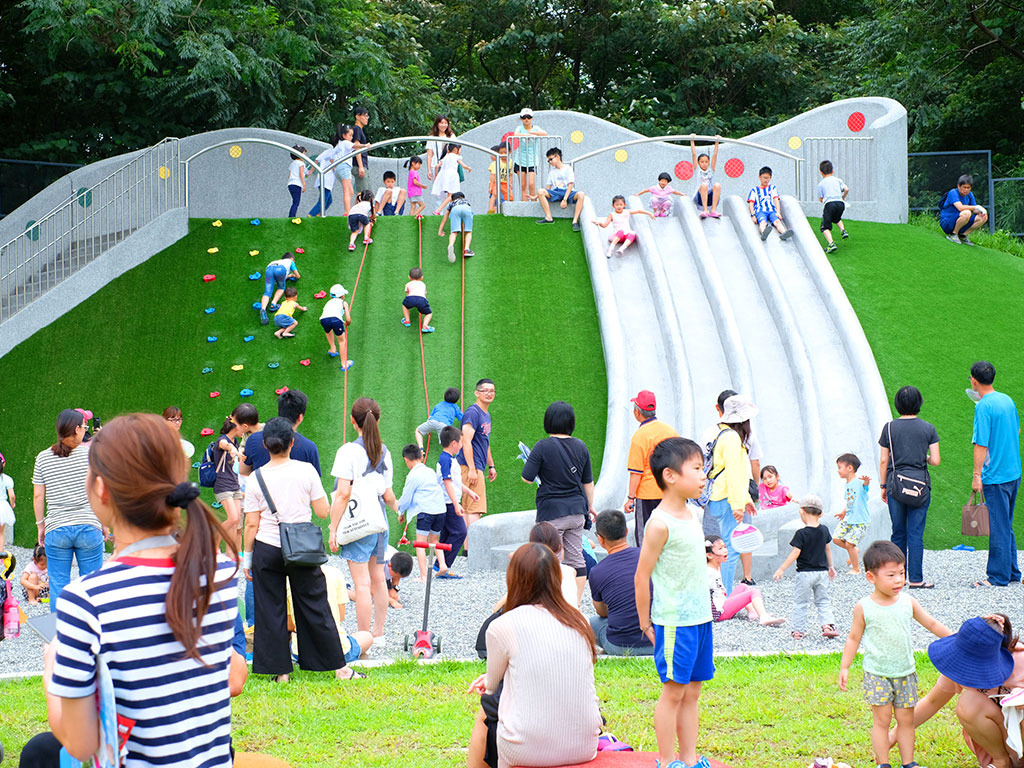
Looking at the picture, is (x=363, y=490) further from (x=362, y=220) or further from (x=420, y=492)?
(x=362, y=220)

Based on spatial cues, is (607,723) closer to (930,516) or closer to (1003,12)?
(930,516)

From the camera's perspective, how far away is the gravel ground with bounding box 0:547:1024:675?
24.4ft

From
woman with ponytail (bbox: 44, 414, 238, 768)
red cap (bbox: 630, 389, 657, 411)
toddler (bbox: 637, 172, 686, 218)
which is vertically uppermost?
toddler (bbox: 637, 172, 686, 218)

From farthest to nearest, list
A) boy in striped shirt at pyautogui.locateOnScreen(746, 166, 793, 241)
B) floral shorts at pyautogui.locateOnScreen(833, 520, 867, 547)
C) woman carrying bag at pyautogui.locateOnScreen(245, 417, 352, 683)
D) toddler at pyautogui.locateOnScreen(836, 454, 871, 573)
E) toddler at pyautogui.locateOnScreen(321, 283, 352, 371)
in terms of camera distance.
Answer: boy in striped shirt at pyautogui.locateOnScreen(746, 166, 793, 241), toddler at pyautogui.locateOnScreen(321, 283, 352, 371), floral shorts at pyautogui.locateOnScreen(833, 520, 867, 547), toddler at pyautogui.locateOnScreen(836, 454, 871, 573), woman carrying bag at pyautogui.locateOnScreen(245, 417, 352, 683)

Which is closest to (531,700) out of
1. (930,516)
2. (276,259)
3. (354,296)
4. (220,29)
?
(930,516)

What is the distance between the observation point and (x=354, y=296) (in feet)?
48.9

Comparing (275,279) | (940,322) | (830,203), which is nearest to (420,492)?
(275,279)

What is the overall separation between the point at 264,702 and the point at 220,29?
680 inches

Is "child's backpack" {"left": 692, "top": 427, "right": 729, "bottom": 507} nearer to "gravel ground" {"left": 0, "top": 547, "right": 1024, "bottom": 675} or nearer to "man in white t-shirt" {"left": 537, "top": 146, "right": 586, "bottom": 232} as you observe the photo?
"gravel ground" {"left": 0, "top": 547, "right": 1024, "bottom": 675}

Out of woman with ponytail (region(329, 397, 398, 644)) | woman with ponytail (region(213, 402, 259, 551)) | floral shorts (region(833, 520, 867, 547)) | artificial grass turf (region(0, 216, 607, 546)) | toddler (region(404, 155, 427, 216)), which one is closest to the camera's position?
woman with ponytail (region(329, 397, 398, 644))

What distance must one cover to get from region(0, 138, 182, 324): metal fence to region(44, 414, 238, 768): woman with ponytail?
13254mm

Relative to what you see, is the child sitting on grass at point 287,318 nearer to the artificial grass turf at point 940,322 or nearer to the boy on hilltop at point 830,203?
the artificial grass turf at point 940,322

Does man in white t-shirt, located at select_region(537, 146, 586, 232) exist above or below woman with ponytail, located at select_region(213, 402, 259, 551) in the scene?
above

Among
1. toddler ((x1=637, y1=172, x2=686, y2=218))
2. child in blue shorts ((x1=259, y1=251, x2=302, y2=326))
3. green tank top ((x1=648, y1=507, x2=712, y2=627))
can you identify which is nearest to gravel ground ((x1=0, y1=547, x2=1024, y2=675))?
green tank top ((x1=648, y1=507, x2=712, y2=627))
